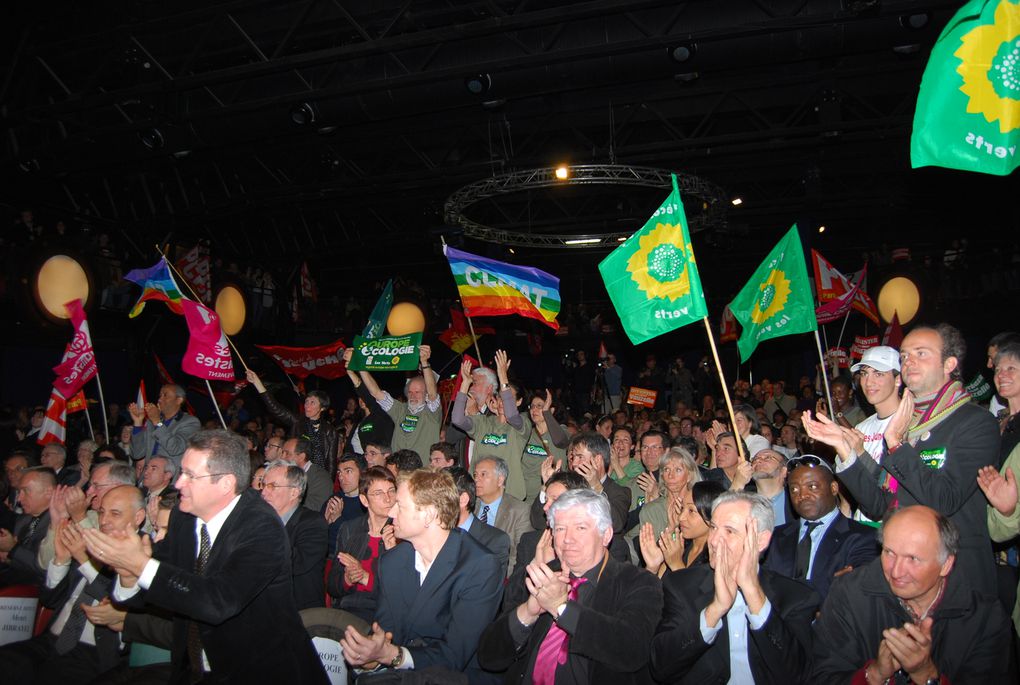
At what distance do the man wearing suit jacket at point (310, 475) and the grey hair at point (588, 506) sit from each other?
4179mm

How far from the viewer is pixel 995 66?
385cm

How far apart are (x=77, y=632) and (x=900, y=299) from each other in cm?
1639

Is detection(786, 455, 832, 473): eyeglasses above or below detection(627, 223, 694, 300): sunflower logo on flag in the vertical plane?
below

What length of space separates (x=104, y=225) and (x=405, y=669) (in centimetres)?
1448

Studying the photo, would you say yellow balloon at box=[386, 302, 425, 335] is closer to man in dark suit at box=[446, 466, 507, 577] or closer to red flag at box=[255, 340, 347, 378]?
red flag at box=[255, 340, 347, 378]

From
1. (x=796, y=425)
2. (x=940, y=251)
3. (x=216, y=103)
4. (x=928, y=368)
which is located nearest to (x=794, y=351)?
(x=940, y=251)

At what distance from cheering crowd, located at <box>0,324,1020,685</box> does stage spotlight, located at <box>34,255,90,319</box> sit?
26.8ft

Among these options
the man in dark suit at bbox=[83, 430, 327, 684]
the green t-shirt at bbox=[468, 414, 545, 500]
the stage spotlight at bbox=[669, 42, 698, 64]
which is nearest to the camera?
the man in dark suit at bbox=[83, 430, 327, 684]

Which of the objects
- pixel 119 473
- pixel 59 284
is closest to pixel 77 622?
pixel 119 473

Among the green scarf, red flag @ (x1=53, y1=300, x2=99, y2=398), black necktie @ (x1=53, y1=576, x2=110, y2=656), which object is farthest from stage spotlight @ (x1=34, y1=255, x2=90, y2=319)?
the green scarf

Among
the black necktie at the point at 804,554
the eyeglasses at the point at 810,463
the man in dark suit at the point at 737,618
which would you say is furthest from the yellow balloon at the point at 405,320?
the man in dark suit at the point at 737,618

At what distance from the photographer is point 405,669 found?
3.66 metres

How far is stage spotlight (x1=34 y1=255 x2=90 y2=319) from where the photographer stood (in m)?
12.6

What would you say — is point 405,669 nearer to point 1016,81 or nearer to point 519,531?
point 519,531
